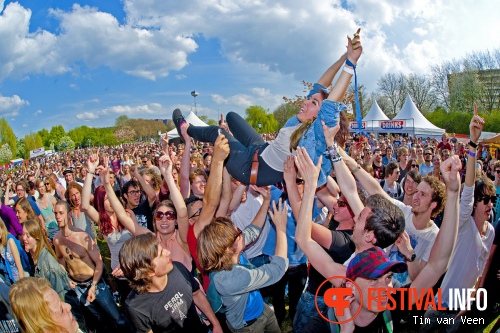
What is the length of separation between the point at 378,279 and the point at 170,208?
2001 mm

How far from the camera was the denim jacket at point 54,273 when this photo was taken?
3268mm

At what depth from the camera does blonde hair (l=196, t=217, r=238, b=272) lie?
6.90 feet

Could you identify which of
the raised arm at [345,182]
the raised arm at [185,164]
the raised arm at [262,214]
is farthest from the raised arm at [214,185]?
the raised arm at [185,164]

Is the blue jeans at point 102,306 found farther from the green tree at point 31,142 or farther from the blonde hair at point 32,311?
the green tree at point 31,142

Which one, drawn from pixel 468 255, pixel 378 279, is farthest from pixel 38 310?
pixel 468 255

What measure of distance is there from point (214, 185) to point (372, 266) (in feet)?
4.33

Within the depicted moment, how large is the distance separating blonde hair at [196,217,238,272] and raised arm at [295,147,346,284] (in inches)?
18.1

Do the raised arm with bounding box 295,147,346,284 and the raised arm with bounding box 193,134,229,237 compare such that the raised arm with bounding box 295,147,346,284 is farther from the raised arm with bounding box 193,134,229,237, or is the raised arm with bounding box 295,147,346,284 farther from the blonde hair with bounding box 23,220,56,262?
the blonde hair with bounding box 23,220,56,262

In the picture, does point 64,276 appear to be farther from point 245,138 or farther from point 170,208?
point 245,138

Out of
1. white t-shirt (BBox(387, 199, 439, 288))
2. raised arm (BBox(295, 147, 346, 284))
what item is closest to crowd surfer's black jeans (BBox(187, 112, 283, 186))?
raised arm (BBox(295, 147, 346, 284))

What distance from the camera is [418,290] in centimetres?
205

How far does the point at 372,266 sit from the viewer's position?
5.49 feet

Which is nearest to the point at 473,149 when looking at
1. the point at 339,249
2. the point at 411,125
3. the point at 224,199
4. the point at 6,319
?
the point at 339,249

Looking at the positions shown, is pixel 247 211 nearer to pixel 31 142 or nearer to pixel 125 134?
pixel 125 134
